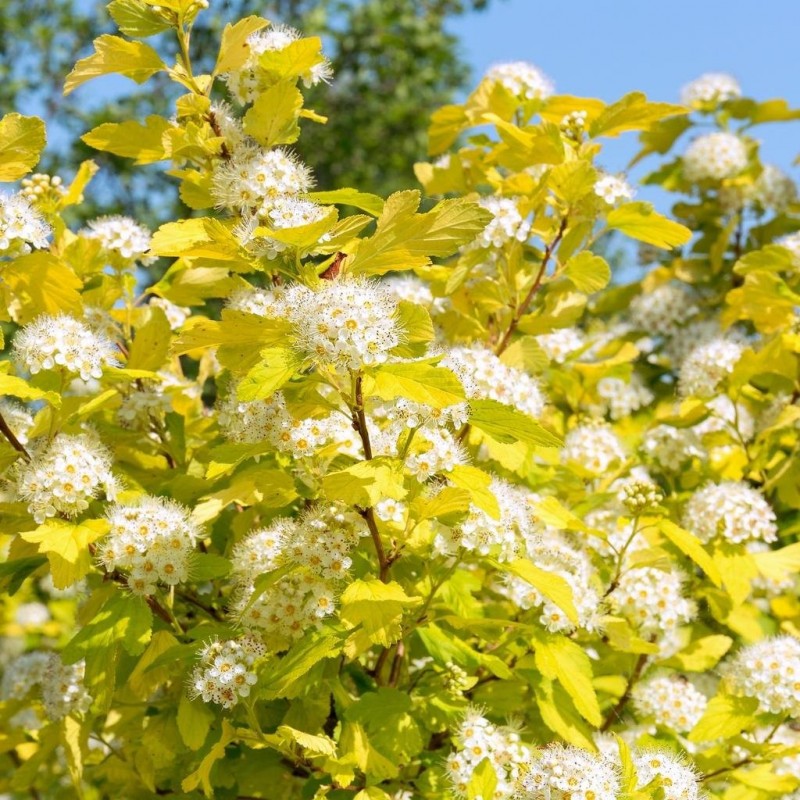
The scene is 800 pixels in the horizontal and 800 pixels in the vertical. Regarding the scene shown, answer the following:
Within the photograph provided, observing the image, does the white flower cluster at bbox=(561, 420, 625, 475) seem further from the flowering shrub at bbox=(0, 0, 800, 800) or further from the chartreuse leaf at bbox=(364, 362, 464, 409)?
the chartreuse leaf at bbox=(364, 362, 464, 409)

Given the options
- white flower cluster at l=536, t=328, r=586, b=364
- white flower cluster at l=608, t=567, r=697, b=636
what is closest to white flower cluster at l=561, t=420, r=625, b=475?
white flower cluster at l=536, t=328, r=586, b=364

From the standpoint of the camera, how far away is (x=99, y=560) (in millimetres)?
1762

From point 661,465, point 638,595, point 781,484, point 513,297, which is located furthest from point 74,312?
point 781,484

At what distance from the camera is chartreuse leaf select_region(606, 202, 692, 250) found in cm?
217

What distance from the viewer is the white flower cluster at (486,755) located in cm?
172

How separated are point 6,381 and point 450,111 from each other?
1419 mm

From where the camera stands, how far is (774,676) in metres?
2.05

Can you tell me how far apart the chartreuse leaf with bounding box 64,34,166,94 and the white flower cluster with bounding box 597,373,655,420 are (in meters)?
1.72

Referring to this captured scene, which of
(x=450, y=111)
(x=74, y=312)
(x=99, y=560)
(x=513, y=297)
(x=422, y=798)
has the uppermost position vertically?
(x=450, y=111)

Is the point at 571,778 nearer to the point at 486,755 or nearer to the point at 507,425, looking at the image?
the point at 486,755

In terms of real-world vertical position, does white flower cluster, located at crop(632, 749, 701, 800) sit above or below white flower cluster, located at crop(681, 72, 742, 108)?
below

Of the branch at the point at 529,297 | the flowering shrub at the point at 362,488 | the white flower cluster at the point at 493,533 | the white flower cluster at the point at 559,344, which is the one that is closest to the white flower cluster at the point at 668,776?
the flowering shrub at the point at 362,488

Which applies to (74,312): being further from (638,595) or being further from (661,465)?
(661,465)

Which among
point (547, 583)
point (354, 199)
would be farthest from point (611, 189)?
point (547, 583)
